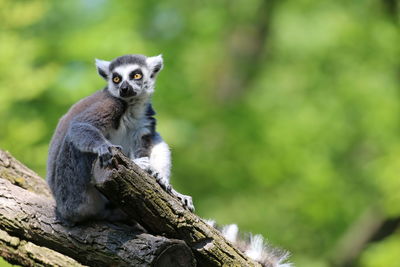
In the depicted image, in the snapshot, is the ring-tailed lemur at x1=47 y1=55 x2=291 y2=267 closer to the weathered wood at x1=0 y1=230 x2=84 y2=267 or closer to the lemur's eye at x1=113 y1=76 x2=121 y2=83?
the lemur's eye at x1=113 y1=76 x2=121 y2=83

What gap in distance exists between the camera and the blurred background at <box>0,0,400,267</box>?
8.43 meters

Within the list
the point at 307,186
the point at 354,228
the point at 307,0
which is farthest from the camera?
the point at 307,0

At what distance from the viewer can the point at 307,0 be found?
1636 centimetres

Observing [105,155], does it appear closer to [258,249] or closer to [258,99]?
[258,249]

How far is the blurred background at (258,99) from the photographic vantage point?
8.43m

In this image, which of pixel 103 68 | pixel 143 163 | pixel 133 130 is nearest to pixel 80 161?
pixel 143 163

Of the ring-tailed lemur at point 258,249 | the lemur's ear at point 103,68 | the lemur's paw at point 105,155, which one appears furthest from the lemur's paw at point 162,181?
the lemur's ear at point 103,68

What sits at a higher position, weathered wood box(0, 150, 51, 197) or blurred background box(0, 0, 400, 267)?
blurred background box(0, 0, 400, 267)

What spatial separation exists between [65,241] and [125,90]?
1.28 metres

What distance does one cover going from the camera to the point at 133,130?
4.95m

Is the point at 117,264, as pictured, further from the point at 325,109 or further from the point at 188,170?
the point at 325,109

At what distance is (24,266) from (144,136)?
4.49 ft

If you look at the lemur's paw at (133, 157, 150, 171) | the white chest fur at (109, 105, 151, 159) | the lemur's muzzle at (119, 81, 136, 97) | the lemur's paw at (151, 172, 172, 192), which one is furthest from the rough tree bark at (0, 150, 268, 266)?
the lemur's muzzle at (119, 81, 136, 97)

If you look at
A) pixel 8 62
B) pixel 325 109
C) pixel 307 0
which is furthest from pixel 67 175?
pixel 307 0
